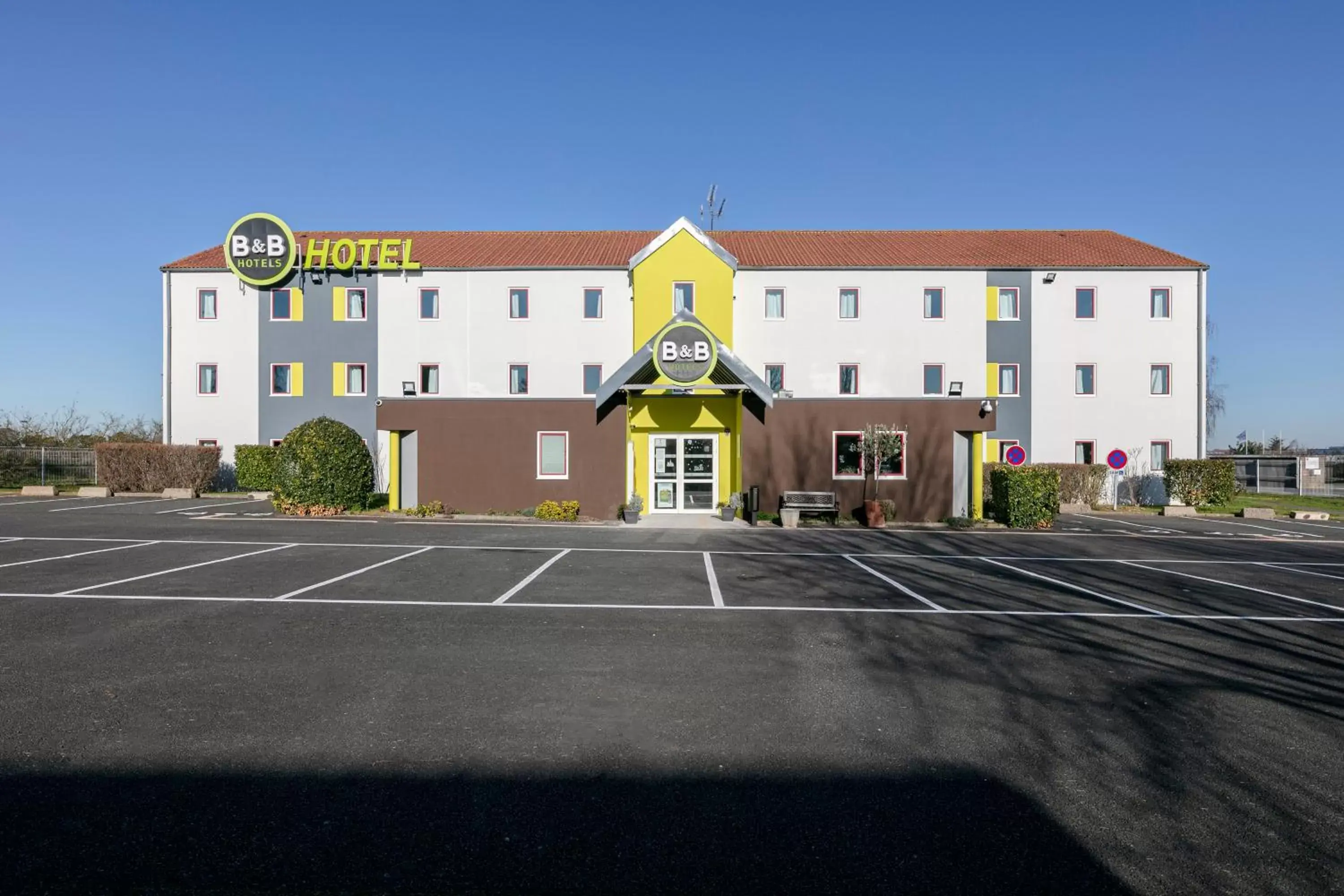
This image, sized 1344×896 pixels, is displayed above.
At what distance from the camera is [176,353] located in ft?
103

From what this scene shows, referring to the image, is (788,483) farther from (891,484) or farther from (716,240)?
(716,240)

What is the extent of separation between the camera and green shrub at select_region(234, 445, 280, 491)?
29.1 meters

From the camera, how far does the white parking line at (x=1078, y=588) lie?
935 cm

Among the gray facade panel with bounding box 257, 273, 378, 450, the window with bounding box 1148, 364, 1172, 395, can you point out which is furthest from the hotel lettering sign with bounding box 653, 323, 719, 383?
the window with bounding box 1148, 364, 1172, 395

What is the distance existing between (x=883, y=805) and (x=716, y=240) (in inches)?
1327

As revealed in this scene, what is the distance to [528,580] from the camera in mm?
10727

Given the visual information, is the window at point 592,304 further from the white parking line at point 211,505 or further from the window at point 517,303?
the white parking line at point 211,505

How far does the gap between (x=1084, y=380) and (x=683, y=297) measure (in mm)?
17031

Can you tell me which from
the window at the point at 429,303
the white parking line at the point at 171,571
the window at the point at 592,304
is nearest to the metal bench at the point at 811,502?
the white parking line at the point at 171,571

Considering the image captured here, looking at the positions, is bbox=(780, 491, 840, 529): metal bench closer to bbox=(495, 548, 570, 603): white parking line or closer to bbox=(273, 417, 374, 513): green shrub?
bbox=(495, 548, 570, 603): white parking line

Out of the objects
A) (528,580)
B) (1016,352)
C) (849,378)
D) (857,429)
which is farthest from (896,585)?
(1016,352)

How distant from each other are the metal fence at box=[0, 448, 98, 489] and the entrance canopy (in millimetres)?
21977

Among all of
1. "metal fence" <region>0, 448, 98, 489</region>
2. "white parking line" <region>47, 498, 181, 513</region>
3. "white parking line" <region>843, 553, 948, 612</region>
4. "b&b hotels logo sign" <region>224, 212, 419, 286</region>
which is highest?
"b&b hotels logo sign" <region>224, 212, 419, 286</region>

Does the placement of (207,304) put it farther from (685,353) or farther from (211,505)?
(685,353)
